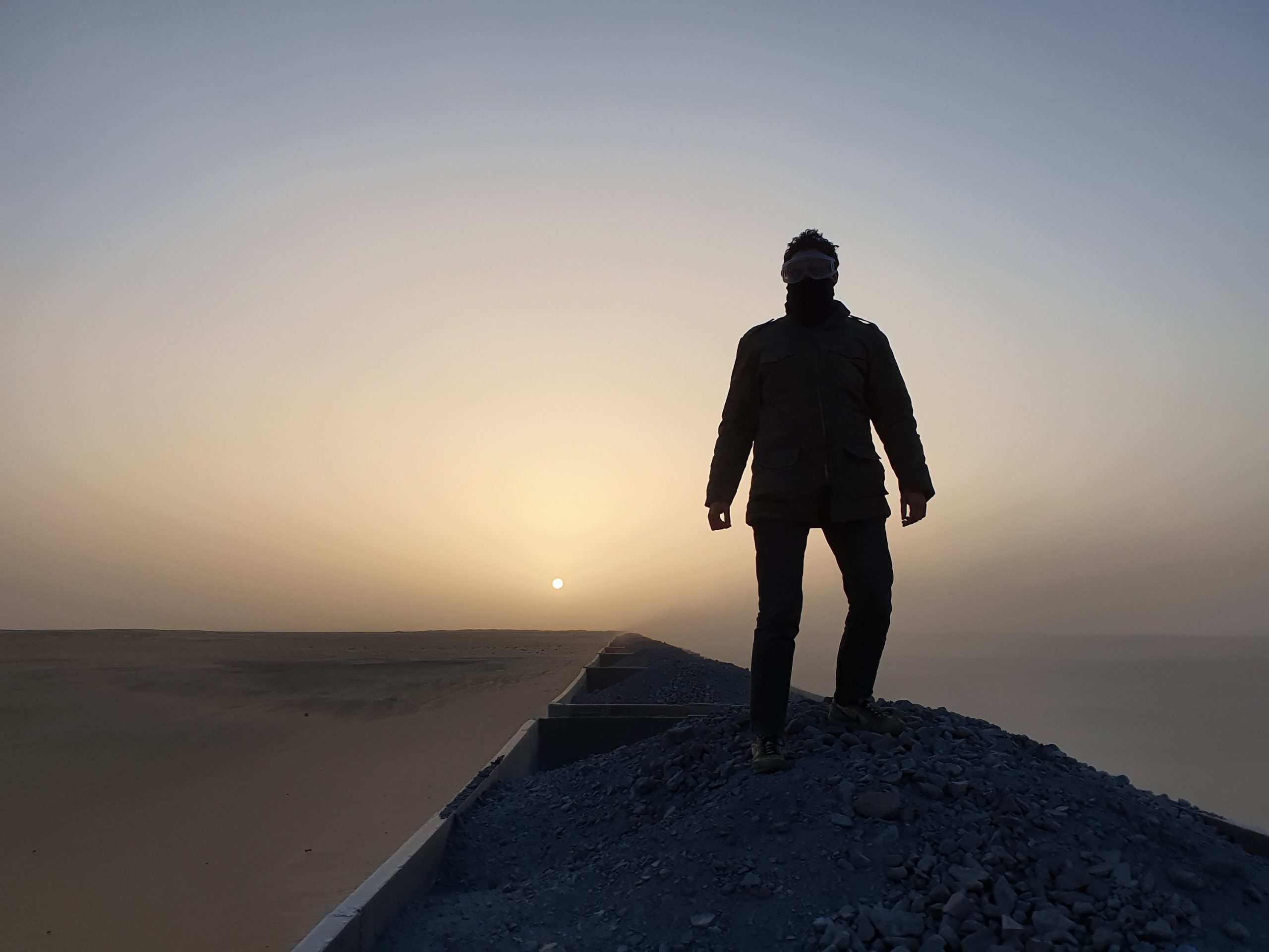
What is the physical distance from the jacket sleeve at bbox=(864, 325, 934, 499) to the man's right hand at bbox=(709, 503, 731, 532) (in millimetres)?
645

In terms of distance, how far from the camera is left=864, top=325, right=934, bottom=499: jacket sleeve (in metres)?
2.88

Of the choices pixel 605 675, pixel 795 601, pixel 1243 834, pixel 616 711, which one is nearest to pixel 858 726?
pixel 795 601

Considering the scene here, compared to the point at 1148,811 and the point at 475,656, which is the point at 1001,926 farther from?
the point at 475,656

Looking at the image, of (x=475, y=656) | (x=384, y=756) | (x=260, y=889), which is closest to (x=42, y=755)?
(x=384, y=756)

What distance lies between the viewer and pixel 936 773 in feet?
7.88

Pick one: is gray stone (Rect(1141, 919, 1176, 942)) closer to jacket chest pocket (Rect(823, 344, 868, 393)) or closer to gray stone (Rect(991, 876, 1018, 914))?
gray stone (Rect(991, 876, 1018, 914))

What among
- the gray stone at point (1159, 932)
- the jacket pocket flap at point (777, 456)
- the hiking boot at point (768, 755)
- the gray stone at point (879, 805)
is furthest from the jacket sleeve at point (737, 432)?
the gray stone at point (1159, 932)

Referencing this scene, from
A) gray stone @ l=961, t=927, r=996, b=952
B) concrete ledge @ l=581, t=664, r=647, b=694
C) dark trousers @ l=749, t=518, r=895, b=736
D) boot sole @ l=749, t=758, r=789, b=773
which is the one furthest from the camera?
concrete ledge @ l=581, t=664, r=647, b=694

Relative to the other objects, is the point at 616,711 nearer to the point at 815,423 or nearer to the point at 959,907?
the point at 815,423

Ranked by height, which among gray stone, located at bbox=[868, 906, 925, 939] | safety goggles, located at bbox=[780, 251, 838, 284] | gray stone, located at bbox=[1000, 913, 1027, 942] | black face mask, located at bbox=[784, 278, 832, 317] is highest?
safety goggles, located at bbox=[780, 251, 838, 284]

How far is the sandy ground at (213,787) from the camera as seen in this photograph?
3.30m

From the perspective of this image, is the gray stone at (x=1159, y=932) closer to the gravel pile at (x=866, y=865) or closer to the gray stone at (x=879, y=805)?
the gravel pile at (x=866, y=865)

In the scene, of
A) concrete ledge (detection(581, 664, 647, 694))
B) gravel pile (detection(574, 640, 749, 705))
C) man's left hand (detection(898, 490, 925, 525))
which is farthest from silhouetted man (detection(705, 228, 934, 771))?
concrete ledge (detection(581, 664, 647, 694))

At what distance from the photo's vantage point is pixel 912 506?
2.88 metres
